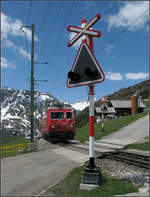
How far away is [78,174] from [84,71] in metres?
3.74

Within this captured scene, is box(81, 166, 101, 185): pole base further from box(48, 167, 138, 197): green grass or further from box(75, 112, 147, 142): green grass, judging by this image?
box(75, 112, 147, 142): green grass

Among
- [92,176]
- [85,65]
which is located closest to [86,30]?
[85,65]

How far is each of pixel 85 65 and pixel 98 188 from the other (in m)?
2.86

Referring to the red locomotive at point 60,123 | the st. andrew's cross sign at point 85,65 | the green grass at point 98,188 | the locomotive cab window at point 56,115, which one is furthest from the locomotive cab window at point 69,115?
the st. andrew's cross sign at point 85,65

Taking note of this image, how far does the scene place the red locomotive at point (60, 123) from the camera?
2103 centimetres

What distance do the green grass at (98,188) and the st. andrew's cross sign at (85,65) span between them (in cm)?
245

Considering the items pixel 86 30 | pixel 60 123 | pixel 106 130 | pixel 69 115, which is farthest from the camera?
pixel 106 130

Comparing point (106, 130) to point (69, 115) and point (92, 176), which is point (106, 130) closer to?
point (69, 115)

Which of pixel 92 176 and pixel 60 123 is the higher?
pixel 60 123

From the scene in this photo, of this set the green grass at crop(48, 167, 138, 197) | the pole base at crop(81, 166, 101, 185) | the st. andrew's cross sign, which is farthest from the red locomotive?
the st. andrew's cross sign

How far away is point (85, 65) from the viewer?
17.7 feet

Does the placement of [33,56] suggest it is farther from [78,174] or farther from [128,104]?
[128,104]

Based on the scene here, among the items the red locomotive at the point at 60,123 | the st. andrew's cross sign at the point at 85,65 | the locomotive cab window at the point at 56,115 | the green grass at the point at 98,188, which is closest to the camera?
the st. andrew's cross sign at the point at 85,65

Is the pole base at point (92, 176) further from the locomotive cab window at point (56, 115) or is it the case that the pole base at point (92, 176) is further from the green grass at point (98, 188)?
the locomotive cab window at point (56, 115)
